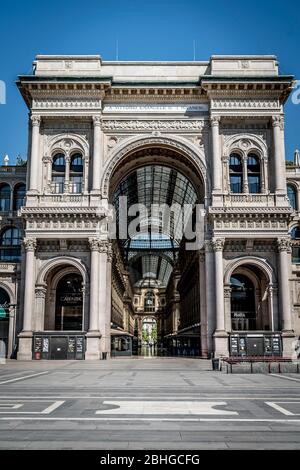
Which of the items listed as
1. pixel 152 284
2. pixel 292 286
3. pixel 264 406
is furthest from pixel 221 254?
pixel 152 284

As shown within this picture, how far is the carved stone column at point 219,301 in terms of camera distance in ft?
152

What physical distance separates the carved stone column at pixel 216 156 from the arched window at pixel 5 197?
76.4 ft

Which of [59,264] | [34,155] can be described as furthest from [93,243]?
[34,155]

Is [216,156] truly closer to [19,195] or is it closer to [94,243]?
[94,243]

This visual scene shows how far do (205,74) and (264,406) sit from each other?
4313 centimetres

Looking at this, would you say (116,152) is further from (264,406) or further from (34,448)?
(34,448)

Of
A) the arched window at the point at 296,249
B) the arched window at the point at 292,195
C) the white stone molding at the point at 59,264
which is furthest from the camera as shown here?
the arched window at the point at 292,195

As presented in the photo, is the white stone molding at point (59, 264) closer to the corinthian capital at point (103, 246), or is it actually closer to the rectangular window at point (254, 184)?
the corinthian capital at point (103, 246)

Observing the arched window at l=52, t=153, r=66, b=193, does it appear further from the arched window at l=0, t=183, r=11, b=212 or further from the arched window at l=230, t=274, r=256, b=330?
the arched window at l=230, t=274, r=256, b=330

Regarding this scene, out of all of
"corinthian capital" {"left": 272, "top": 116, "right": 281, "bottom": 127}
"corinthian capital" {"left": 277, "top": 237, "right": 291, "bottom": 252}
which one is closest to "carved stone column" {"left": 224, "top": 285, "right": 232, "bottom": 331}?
"corinthian capital" {"left": 277, "top": 237, "right": 291, "bottom": 252}

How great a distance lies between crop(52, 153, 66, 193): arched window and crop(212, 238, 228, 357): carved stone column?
15528 mm

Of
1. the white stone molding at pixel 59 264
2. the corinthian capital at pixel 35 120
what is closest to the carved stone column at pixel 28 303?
the white stone molding at pixel 59 264

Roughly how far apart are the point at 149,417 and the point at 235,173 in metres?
41.2

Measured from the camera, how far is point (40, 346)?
46.3m
